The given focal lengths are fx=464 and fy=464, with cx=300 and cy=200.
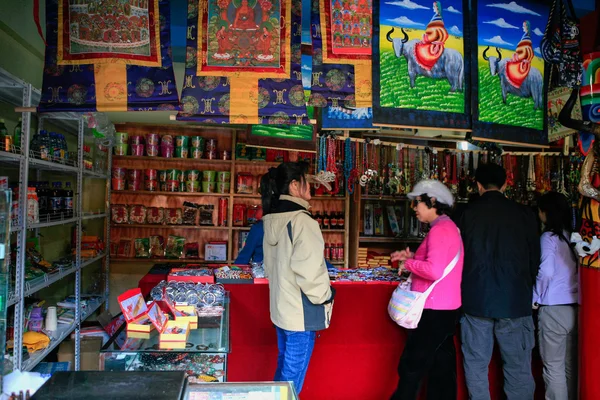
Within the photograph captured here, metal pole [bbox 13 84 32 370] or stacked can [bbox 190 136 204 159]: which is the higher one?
stacked can [bbox 190 136 204 159]

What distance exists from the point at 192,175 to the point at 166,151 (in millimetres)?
414

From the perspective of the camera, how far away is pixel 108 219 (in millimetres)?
5379

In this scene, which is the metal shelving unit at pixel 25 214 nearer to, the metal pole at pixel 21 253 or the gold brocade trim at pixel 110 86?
the metal pole at pixel 21 253

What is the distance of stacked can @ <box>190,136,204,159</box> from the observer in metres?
5.55

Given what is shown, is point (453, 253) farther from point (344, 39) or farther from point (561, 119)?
point (344, 39)

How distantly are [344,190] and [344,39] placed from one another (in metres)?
2.86

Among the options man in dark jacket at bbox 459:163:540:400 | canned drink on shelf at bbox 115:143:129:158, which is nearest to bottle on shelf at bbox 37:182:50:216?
canned drink on shelf at bbox 115:143:129:158

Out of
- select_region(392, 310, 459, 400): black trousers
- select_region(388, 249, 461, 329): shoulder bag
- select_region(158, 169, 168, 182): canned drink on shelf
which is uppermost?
select_region(158, 169, 168, 182): canned drink on shelf

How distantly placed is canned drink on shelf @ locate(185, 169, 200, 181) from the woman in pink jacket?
3254mm

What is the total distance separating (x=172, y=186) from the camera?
5.50m

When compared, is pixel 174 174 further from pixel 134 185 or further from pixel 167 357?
pixel 167 357

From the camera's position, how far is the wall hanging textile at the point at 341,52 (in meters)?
3.01

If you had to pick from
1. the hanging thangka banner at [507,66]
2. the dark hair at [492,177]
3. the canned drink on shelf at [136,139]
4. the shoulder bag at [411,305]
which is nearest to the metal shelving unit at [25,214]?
the canned drink on shelf at [136,139]

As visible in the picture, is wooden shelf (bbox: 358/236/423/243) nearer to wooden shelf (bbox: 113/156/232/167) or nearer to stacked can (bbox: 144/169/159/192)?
wooden shelf (bbox: 113/156/232/167)
